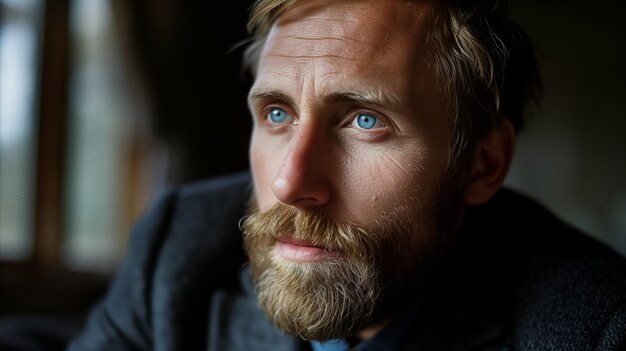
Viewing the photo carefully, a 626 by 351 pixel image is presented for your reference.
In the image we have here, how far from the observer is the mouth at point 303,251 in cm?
82

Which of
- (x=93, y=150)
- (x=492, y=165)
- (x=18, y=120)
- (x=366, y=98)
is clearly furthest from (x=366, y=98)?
(x=93, y=150)

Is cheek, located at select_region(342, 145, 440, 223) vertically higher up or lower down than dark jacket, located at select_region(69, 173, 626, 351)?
higher up

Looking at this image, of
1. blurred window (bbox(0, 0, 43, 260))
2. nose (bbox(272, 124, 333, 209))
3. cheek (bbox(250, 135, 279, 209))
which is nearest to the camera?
nose (bbox(272, 124, 333, 209))

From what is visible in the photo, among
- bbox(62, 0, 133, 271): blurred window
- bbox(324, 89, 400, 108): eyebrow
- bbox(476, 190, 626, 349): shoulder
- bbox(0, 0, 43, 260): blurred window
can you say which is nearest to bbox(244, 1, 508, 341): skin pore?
bbox(324, 89, 400, 108): eyebrow

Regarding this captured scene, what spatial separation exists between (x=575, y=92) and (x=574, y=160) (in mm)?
400

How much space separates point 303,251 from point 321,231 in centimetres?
5

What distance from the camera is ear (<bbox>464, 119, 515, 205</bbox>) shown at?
0.99 metres

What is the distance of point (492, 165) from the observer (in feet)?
3.28

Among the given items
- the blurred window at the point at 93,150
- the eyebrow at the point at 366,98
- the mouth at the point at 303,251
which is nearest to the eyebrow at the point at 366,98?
the eyebrow at the point at 366,98

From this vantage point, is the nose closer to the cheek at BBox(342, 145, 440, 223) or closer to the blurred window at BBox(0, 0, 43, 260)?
the cheek at BBox(342, 145, 440, 223)

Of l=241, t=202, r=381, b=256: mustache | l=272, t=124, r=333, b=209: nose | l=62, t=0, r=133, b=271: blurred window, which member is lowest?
l=62, t=0, r=133, b=271: blurred window

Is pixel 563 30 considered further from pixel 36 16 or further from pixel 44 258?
pixel 44 258

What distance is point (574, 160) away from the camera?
10.1ft

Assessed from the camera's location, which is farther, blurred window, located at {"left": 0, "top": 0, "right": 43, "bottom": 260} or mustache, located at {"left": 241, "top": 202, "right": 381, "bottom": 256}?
blurred window, located at {"left": 0, "top": 0, "right": 43, "bottom": 260}
